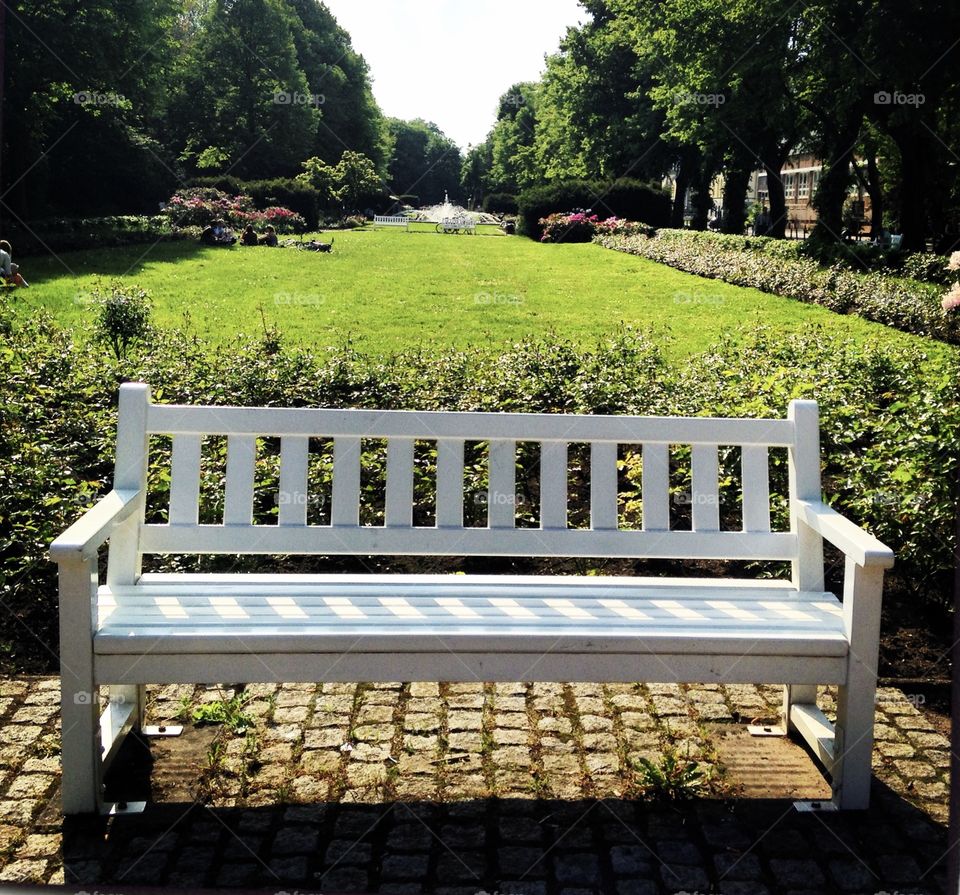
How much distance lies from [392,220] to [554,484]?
29.9 feet

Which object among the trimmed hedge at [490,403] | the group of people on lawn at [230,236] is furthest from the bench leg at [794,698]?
the group of people on lawn at [230,236]

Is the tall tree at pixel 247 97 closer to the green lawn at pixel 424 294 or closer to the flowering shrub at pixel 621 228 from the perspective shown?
the green lawn at pixel 424 294

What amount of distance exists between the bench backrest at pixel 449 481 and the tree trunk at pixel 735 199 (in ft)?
77.8

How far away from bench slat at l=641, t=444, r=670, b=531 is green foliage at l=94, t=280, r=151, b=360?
4808 millimetres

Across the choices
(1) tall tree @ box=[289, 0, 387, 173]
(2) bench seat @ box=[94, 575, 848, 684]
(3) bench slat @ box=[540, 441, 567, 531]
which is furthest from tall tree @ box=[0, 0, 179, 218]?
(2) bench seat @ box=[94, 575, 848, 684]

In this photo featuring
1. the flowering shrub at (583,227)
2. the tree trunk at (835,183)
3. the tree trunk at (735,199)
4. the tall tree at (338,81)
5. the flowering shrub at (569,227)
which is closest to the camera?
the tall tree at (338,81)

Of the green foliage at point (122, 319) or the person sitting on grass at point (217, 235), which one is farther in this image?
the person sitting on grass at point (217, 235)

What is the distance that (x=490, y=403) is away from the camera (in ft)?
16.9

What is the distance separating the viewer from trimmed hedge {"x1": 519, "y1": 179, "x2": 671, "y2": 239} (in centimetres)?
1168

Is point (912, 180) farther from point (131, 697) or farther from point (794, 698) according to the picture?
point (131, 697)

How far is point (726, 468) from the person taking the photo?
469cm

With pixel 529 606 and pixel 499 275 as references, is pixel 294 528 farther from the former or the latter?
pixel 499 275

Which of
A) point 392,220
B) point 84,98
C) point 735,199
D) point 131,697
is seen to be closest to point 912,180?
point 735,199

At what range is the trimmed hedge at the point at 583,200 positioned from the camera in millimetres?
11680
